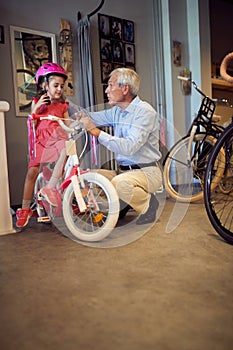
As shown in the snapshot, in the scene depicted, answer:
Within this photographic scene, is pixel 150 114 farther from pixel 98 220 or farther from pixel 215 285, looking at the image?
pixel 215 285

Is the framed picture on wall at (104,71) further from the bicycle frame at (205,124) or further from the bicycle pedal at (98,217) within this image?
the bicycle pedal at (98,217)

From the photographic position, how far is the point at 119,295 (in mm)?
1043

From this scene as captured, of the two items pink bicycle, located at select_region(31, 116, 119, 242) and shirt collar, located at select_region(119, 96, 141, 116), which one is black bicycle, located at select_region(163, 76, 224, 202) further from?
pink bicycle, located at select_region(31, 116, 119, 242)

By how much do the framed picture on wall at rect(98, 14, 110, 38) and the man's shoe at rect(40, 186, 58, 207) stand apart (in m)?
2.17

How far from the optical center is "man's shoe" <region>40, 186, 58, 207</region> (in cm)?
188

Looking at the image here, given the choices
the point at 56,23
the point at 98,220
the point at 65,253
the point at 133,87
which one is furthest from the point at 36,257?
the point at 56,23

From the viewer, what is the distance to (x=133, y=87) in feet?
6.35

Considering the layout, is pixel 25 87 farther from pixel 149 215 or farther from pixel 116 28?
pixel 149 215

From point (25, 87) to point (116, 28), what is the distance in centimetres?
126

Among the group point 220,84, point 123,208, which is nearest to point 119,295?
point 123,208

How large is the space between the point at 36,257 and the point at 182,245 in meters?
0.67

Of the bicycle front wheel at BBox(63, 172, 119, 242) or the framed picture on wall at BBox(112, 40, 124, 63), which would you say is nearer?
the bicycle front wheel at BBox(63, 172, 119, 242)

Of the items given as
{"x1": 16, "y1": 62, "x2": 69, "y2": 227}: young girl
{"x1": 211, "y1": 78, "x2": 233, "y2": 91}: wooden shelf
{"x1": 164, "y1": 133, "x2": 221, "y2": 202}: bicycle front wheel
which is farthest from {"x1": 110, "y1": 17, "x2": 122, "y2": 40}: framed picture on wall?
{"x1": 16, "y1": 62, "x2": 69, "y2": 227}: young girl

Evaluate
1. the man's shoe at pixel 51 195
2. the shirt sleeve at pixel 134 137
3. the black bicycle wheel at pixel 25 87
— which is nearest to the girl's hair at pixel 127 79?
the shirt sleeve at pixel 134 137
